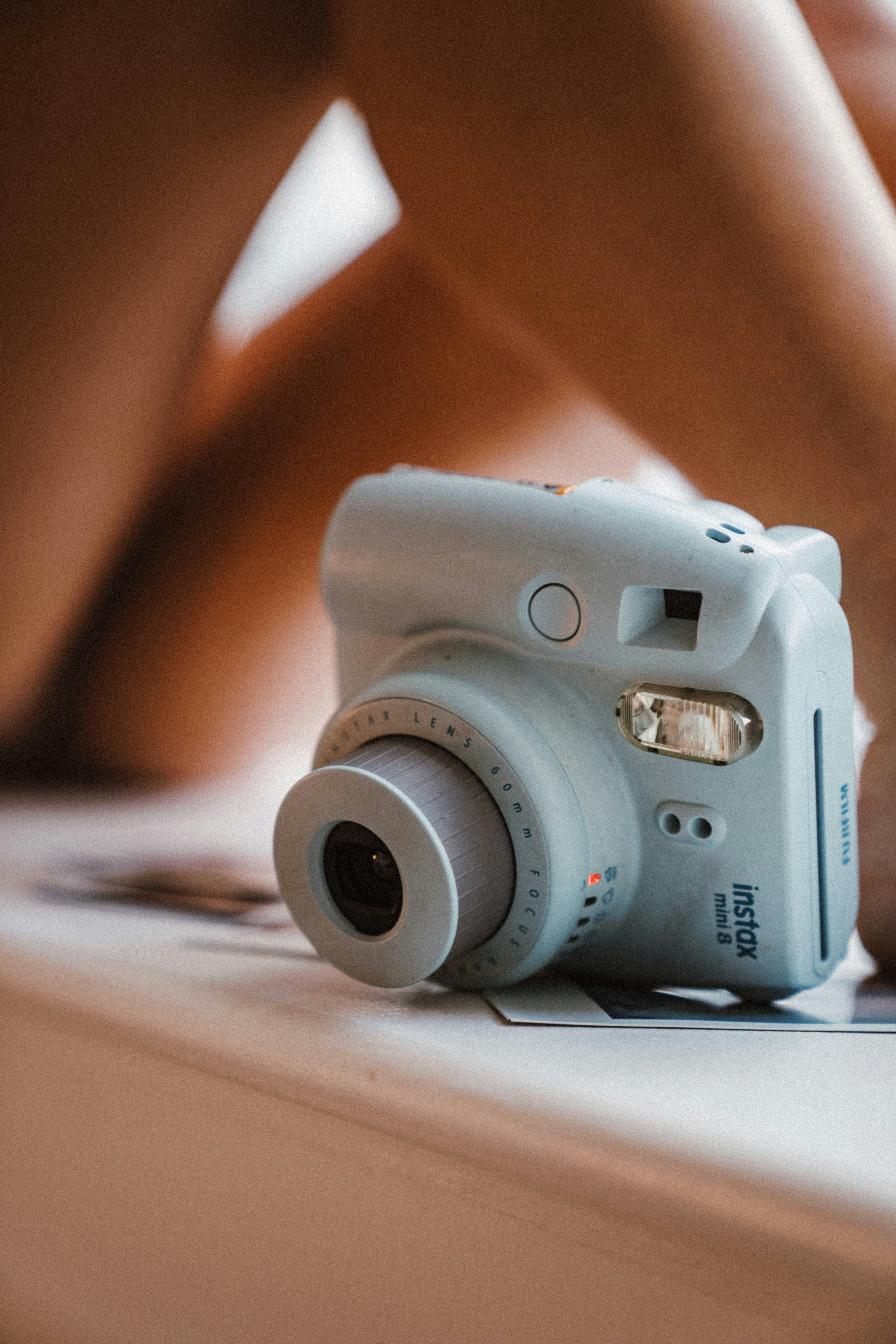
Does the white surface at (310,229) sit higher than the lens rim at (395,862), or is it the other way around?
the white surface at (310,229)

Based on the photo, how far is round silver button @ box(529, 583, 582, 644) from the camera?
0.41 meters

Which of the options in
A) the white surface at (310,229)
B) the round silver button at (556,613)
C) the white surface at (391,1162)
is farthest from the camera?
the white surface at (310,229)

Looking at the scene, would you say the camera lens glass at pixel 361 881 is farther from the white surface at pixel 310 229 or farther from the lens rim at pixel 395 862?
the white surface at pixel 310 229

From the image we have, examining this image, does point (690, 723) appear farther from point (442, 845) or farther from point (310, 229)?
point (310, 229)

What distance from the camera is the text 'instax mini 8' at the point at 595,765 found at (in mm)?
384

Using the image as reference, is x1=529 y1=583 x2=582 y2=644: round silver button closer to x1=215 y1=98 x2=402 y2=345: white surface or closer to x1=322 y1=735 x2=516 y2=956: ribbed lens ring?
x1=322 y1=735 x2=516 y2=956: ribbed lens ring

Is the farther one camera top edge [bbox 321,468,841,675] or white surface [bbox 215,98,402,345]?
white surface [bbox 215,98,402,345]

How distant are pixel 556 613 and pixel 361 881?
11 centimetres

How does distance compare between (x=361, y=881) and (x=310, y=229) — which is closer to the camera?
(x=361, y=881)

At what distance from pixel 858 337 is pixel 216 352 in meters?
0.35

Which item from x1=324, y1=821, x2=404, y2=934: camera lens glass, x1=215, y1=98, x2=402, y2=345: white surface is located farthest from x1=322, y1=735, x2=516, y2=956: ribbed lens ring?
x1=215, y1=98, x2=402, y2=345: white surface

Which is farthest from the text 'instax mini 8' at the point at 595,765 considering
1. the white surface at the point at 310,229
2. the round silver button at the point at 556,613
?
the white surface at the point at 310,229

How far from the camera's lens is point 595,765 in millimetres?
415

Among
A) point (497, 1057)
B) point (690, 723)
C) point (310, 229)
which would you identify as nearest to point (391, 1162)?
point (497, 1057)
